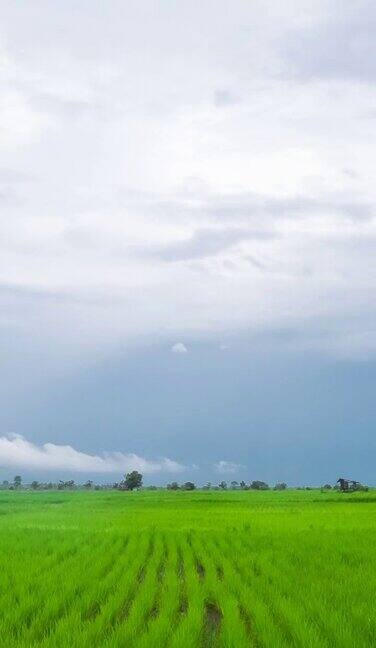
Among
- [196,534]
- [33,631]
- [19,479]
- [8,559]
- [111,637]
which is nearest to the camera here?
[111,637]

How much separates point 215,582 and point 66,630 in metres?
3.34

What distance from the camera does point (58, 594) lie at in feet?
24.9

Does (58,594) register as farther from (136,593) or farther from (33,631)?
(33,631)

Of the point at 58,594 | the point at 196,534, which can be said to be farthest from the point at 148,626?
the point at 196,534

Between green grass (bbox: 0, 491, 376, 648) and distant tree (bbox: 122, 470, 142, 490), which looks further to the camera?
distant tree (bbox: 122, 470, 142, 490)

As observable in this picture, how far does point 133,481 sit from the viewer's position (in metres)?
91.7

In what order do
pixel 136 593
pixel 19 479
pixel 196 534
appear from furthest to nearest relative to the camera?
pixel 19 479, pixel 196 534, pixel 136 593

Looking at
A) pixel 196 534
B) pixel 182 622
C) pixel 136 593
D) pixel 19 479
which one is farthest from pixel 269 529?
pixel 19 479

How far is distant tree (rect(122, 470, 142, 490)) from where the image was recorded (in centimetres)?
9119

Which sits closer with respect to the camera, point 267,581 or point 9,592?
point 9,592

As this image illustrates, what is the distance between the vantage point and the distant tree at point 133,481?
91188 millimetres

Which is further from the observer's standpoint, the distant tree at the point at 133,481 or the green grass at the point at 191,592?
the distant tree at the point at 133,481

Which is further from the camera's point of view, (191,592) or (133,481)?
(133,481)

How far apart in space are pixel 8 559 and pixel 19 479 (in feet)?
349
